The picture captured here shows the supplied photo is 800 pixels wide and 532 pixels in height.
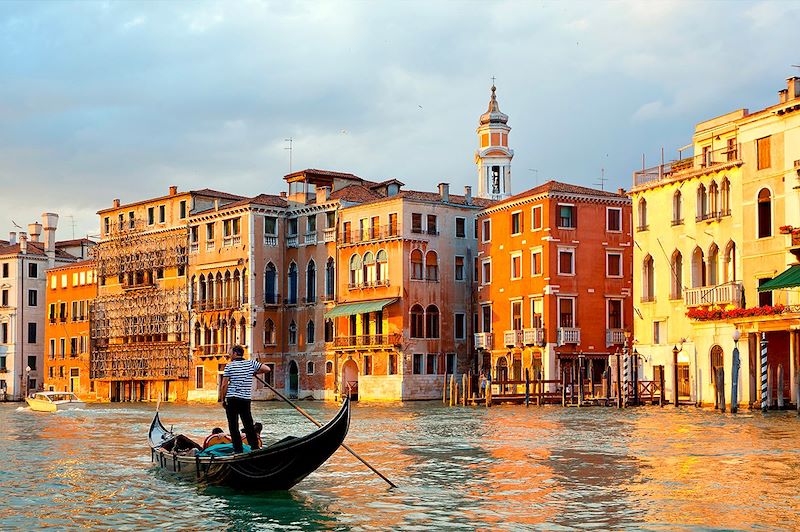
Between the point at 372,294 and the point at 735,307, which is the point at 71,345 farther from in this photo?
the point at 735,307

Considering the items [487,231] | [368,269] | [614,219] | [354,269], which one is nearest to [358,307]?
[368,269]

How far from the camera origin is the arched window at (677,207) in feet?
119

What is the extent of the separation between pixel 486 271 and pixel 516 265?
208 centimetres

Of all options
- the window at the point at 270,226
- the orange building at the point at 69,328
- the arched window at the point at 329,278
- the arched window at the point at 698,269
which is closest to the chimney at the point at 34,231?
the orange building at the point at 69,328

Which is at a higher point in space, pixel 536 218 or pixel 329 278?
pixel 536 218

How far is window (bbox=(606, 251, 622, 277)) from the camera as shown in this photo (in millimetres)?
43469

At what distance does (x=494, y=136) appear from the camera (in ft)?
229

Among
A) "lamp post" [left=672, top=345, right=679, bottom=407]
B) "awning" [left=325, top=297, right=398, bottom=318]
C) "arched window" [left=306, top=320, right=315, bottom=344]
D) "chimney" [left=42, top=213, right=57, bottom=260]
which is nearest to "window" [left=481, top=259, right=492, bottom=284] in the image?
"awning" [left=325, top=297, right=398, bottom=318]

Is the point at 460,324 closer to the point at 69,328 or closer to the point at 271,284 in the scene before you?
the point at 271,284

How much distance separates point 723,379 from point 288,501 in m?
19.4

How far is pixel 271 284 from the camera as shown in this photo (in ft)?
171

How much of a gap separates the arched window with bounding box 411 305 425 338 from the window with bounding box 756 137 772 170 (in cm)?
1775

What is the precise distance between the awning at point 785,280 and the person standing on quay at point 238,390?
18082 mm

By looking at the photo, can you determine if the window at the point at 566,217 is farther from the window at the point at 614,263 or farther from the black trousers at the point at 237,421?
the black trousers at the point at 237,421
